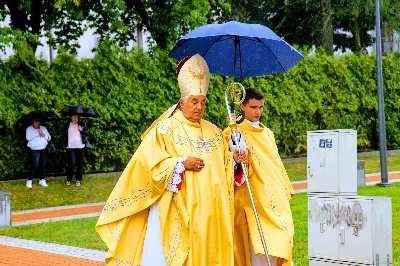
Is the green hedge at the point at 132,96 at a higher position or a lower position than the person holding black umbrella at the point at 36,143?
higher

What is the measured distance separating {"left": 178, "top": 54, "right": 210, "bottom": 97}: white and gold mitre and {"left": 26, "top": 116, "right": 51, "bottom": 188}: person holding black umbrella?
36.5ft

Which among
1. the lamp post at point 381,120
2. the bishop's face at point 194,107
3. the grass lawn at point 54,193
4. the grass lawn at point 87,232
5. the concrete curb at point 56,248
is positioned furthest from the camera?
the lamp post at point 381,120

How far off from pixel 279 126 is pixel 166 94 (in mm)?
4094

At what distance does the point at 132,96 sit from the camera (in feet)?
64.8

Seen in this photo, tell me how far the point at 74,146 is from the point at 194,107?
11.5m

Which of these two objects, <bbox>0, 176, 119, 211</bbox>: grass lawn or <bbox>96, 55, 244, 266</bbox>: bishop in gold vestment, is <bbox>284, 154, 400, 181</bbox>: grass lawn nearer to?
<bbox>0, 176, 119, 211</bbox>: grass lawn

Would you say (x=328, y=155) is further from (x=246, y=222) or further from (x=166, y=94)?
(x=166, y=94)

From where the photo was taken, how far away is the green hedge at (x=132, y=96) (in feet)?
58.9

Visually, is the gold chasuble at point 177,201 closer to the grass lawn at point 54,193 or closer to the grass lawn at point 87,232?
the grass lawn at point 87,232

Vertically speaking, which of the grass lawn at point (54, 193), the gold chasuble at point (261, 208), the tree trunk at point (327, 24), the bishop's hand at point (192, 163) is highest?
the tree trunk at point (327, 24)

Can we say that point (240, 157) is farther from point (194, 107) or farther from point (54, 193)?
point (54, 193)

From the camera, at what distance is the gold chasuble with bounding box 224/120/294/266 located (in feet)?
22.8

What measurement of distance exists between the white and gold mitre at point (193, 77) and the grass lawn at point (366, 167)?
1334cm

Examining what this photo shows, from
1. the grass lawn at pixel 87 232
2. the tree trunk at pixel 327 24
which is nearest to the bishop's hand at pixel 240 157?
the grass lawn at pixel 87 232
